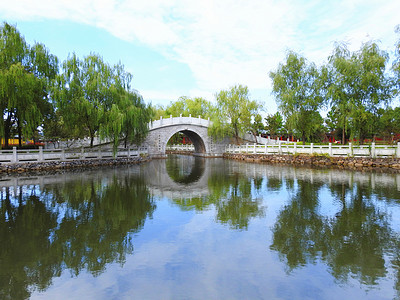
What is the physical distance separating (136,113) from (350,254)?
1291cm

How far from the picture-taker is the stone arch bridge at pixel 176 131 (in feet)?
75.1

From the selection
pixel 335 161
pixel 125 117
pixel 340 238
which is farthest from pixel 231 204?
pixel 335 161

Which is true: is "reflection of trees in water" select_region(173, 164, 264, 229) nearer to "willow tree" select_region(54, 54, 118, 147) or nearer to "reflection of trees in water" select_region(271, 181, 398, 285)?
"reflection of trees in water" select_region(271, 181, 398, 285)

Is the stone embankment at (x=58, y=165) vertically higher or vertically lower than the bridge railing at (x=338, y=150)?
lower

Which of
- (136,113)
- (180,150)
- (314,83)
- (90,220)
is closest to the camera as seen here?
(90,220)

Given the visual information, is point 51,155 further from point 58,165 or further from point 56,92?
point 56,92

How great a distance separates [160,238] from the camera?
4191mm

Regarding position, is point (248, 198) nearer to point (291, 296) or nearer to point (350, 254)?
point (350, 254)

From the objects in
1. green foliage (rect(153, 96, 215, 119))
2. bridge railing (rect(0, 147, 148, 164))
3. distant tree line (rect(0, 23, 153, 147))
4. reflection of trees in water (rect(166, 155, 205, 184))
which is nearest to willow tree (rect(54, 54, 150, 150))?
distant tree line (rect(0, 23, 153, 147))

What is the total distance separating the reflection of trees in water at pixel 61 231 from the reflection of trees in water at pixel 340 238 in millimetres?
2404

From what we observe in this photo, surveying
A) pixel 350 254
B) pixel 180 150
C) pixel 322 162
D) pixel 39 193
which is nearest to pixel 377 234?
pixel 350 254

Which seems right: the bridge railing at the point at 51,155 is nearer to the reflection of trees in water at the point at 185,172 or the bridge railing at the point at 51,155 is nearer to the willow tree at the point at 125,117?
the willow tree at the point at 125,117

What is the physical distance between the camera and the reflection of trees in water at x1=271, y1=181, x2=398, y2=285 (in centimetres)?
325

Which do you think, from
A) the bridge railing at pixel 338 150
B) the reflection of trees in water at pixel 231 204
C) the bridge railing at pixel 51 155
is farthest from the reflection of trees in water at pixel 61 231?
the bridge railing at pixel 338 150
